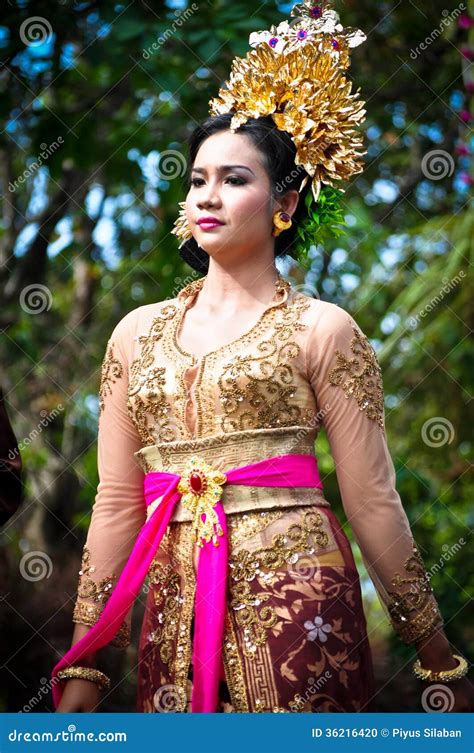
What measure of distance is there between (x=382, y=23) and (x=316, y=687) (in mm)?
5492

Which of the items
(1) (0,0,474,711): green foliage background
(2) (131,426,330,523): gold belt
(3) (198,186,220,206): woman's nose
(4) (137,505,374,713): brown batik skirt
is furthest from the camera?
(1) (0,0,474,711): green foliage background

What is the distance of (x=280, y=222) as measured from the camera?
3164 mm

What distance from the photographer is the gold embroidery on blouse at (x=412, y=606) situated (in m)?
3.00

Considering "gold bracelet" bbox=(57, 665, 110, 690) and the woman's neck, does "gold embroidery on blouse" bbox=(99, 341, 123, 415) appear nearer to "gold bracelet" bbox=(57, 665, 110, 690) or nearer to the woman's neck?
the woman's neck

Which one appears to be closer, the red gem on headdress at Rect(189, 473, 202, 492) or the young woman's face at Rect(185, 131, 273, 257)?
the red gem on headdress at Rect(189, 473, 202, 492)

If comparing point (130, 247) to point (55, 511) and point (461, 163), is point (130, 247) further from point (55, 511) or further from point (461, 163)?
point (461, 163)

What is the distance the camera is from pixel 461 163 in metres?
6.68

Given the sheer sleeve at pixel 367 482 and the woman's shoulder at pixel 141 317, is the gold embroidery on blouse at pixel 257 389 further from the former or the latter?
the woman's shoulder at pixel 141 317

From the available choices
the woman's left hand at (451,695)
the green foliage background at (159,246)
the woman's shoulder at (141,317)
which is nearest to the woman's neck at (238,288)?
the woman's shoulder at (141,317)

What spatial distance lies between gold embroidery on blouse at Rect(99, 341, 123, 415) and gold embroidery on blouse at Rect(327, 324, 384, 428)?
596 millimetres

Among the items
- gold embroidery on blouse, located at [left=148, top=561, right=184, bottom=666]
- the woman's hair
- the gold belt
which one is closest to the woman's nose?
the woman's hair

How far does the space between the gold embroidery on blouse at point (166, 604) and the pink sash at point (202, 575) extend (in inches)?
2.3

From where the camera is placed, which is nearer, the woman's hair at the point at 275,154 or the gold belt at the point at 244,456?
the gold belt at the point at 244,456

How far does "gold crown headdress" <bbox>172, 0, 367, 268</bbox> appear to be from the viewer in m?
3.21
